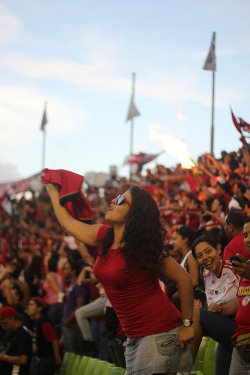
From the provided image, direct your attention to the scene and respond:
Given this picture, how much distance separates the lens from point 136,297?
12.1 ft

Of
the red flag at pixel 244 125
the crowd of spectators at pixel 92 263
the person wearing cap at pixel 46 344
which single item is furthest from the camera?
the red flag at pixel 244 125

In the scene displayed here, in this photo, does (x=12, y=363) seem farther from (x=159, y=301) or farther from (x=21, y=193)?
(x=21, y=193)

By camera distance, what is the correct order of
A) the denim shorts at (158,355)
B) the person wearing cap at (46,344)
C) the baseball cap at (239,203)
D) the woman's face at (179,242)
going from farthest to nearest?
the person wearing cap at (46,344) → the baseball cap at (239,203) → the woman's face at (179,242) → the denim shorts at (158,355)

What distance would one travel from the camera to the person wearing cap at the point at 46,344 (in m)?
8.21

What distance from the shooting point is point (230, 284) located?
15.5 feet

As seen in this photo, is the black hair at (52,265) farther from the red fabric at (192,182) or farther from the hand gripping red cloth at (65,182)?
the hand gripping red cloth at (65,182)

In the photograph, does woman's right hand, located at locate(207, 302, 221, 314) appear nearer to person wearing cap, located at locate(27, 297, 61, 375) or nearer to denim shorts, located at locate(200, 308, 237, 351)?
denim shorts, located at locate(200, 308, 237, 351)

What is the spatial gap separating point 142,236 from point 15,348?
472 centimetres

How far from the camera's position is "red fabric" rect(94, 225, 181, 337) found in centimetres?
367

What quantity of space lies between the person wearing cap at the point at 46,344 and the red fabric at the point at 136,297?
475 centimetres

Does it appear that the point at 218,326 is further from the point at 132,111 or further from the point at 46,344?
the point at 132,111

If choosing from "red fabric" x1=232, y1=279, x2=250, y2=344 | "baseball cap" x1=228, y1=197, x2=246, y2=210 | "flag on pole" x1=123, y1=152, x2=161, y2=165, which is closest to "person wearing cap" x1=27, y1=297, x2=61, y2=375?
"baseball cap" x1=228, y1=197, x2=246, y2=210

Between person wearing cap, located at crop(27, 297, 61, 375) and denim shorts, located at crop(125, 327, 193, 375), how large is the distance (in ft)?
15.4

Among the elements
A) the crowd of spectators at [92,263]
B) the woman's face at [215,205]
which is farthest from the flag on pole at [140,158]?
the woman's face at [215,205]
